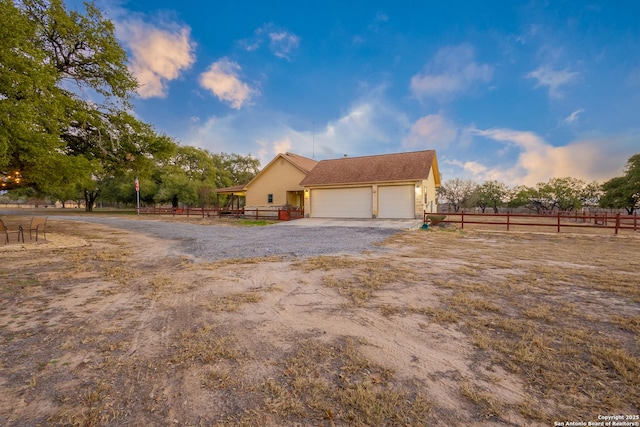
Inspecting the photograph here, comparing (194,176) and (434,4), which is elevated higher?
(434,4)

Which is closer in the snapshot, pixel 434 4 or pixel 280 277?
pixel 280 277

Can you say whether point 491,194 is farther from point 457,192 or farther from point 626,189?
point 626,189

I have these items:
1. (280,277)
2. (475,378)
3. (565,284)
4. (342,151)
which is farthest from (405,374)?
(342,151)

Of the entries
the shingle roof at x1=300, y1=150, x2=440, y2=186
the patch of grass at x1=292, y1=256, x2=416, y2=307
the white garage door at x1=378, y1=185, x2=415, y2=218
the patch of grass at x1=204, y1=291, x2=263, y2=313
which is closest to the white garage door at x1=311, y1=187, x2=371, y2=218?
the shingle roof at x1=300, y1=150, x2=440, y2=186

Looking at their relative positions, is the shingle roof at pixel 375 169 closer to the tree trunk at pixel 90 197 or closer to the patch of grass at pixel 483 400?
the patch of grass at pixel 483 400

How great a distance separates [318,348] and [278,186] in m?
22.8

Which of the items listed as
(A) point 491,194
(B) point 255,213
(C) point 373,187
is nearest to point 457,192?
(A) point 491,194

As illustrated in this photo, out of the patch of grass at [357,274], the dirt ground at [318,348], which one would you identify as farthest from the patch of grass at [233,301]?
the patch of grass at [357,274]

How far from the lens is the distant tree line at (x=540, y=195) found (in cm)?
3622

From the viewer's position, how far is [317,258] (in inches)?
270

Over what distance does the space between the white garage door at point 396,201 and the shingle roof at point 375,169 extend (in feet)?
2.80

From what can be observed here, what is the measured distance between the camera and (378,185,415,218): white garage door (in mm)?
18422

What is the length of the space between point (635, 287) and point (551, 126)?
23605 millimetres

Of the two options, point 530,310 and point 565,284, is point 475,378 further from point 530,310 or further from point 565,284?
point 565,284
